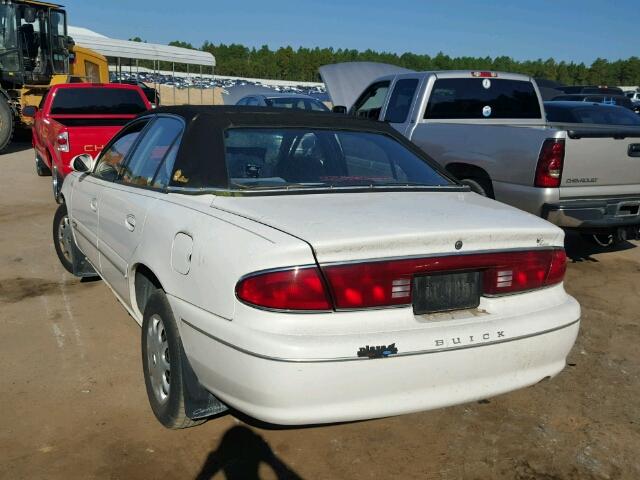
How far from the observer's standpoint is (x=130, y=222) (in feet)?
11.4

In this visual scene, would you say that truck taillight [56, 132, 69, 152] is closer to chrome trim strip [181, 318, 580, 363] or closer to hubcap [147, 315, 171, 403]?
hubcap [147, 315, 171, 403]

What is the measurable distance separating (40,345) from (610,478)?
350 cm

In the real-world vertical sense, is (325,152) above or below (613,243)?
above

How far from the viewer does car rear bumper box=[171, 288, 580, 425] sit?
7.71 ft

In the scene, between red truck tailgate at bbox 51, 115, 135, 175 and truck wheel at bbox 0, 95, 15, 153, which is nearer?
red truck tailgate at bbox 51, 115, 135, 175

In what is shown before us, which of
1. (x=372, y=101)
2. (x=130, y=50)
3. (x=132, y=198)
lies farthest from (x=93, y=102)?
(x=130, y=50)

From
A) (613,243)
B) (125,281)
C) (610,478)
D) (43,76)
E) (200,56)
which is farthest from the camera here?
(200,56)

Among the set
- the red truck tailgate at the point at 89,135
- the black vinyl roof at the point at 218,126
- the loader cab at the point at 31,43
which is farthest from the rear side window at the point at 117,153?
the loader cab at the point at 31,43

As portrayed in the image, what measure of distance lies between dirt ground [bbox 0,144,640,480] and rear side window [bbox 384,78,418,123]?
405 cm

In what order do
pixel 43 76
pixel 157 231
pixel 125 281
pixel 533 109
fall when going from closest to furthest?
1. pixel 157 231
2. pixel 125 281
3. pixel 533 109
4. pixel 43 76

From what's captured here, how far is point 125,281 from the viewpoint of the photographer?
360 cm

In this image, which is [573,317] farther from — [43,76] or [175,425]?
[43,76]

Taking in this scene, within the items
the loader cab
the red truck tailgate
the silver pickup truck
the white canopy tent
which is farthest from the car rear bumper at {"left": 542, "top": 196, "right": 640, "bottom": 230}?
the white canopy tent

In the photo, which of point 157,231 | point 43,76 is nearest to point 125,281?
point 157,231
